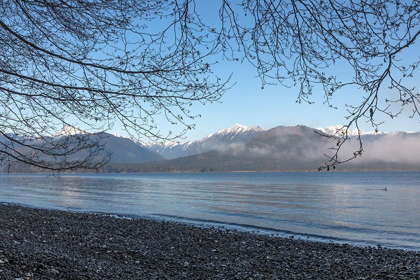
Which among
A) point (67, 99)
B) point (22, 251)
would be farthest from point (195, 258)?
point (67, 99)

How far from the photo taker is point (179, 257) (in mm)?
12625

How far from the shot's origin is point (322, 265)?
1228 centimetres

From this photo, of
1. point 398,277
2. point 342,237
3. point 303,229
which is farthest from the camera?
point 303,229

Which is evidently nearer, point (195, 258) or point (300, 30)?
point (300, 30)

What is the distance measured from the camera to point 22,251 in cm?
938

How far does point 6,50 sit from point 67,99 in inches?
69.9

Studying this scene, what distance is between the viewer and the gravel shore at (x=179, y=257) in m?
8.74

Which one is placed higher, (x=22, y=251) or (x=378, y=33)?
(x=378, y=33)

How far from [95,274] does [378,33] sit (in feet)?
24.7

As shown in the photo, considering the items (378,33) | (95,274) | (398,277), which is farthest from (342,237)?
(378,33)

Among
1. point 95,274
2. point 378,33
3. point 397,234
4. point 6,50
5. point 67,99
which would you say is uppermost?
point 6,50

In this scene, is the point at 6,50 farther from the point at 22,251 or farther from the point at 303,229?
the point at 303,229

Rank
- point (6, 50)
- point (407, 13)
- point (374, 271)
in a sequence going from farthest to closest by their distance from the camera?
1. point (374, 271)
2. point (6, 50)
3. point (407, 13)

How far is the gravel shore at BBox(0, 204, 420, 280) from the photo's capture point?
8738 mm
